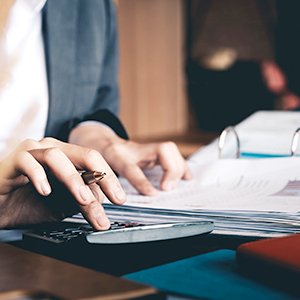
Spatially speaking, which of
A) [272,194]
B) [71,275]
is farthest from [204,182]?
[71,275]

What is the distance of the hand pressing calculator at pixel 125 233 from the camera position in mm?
309

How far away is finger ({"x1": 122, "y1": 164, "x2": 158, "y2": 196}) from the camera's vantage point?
0.54 metres

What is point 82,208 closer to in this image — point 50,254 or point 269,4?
point 50,254

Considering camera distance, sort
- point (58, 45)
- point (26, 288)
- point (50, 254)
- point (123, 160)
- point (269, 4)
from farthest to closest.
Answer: point (269, 4), point (58, 45), point (123, 160), point (50, 254), point (26, 288)

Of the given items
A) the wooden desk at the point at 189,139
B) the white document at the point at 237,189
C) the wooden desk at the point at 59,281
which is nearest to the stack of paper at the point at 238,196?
the white document at the point at 237,189

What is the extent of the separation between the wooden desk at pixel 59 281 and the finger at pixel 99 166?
4.7 inches

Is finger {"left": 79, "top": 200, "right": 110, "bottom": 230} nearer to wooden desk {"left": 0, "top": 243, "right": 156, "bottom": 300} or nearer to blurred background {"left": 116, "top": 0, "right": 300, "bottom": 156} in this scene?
wooden desk {"left": 0, "top": 243, "right": 156, "bottom": 300}

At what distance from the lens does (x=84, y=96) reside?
943 mm

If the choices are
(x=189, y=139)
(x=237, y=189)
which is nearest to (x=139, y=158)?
(x=237, y=189)

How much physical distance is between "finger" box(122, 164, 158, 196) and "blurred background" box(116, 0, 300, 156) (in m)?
2.30

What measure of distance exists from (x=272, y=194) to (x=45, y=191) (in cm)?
27

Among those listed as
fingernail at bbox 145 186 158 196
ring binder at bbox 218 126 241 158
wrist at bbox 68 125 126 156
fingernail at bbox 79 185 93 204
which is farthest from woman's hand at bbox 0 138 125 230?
ring binder at bbox 218 126 241 158

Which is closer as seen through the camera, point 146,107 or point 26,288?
point 26,288

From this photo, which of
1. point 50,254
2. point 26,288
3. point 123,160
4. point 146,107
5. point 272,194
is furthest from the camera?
point 146,107
